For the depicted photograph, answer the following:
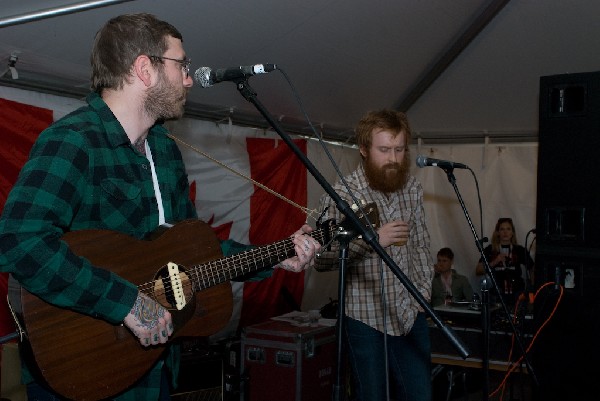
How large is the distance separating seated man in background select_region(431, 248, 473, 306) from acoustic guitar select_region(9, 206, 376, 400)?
4775 mm

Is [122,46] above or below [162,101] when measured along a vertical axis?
above

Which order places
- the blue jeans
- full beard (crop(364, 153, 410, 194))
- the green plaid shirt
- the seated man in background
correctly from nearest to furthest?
the green plaid shirt
the blue jeans
full beard (crop(364, 153, 410, 194))
the seated man in background

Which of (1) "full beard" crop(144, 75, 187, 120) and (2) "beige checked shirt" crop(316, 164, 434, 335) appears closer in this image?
(1) "full beard" crop(144, 75, 187, 120)

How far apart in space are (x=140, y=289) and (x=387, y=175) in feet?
4.96

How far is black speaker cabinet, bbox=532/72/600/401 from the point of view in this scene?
8.93 feet

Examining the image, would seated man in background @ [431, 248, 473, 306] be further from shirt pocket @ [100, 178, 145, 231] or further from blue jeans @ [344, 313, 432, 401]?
shirt pocket @ [100, 178, 145, 231]

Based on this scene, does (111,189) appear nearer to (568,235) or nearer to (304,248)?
(304,248)

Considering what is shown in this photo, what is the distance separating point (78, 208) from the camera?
2.12 meters

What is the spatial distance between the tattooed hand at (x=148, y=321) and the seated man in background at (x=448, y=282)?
17.3 feet

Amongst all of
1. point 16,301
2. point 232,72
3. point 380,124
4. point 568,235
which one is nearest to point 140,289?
point 16,301

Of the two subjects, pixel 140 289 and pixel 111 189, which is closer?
pixel 111 189

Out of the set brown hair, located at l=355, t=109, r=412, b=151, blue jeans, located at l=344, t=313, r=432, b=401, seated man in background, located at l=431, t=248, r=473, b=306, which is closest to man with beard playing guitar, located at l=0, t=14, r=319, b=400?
blue jeans, located at l=344, t=313, r=432, b=401

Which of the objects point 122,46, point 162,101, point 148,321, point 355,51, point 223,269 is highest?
point 355,51

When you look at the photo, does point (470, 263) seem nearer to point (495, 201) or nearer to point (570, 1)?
point (495, 201)
